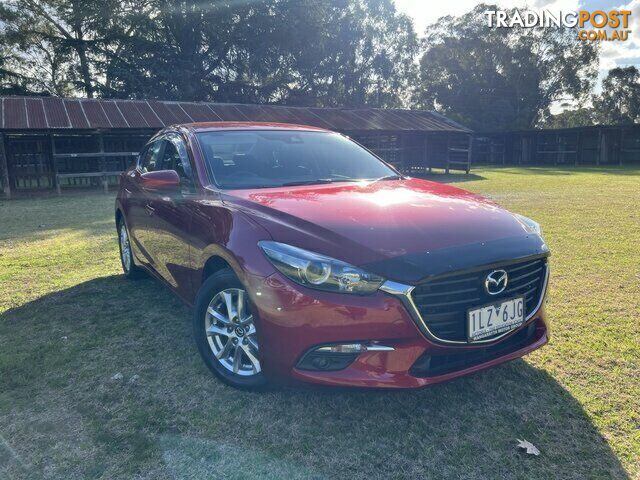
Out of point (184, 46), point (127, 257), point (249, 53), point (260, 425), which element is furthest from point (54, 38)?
point (260, 425)

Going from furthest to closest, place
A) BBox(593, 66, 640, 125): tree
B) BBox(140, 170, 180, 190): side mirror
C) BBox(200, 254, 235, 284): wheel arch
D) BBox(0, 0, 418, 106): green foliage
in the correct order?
BBox(593, 66, 640, 125): tree, BBox(0, 0, 418, 106): green foliage, BBox(140, 170, 180, 190): side mirror, BBox(200, 254, 235, 284): wheel arch

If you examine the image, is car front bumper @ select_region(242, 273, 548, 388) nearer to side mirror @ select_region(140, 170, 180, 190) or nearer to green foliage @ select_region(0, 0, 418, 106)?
side mirror @ select_region(140, 170, 180, 190)

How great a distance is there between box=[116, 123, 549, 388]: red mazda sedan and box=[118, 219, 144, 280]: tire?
173cm

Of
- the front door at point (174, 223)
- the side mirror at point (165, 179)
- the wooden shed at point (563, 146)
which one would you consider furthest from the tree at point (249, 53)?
the side mirror at point (165, 179)

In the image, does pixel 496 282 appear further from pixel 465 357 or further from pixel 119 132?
pixel 119 132

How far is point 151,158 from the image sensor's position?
4.79 metres

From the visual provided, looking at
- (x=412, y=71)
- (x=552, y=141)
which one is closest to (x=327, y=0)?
(x=412, y=71)

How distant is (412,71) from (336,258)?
42643 mm

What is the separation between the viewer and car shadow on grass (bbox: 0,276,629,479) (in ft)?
7.52

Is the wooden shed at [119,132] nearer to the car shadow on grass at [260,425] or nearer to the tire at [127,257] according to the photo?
the tire at [127,257]

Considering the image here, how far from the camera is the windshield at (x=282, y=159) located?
11.6ft

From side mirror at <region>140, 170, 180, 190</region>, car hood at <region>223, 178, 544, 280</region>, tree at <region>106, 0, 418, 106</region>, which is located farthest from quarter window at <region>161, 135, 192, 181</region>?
tree at <region>106, 0, 418, 106</region>

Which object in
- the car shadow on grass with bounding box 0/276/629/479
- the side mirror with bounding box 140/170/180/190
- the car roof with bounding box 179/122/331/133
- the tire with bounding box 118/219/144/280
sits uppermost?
the car roof with bounding box 179/122/331/133

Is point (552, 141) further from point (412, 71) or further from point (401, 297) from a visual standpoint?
point (401, 297)
